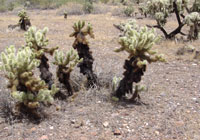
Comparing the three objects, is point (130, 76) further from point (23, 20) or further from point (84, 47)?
point (23, 20)

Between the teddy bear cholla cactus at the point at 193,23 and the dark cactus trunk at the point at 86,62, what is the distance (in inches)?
228

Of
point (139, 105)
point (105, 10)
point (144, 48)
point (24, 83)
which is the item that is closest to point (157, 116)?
point (139, 105)

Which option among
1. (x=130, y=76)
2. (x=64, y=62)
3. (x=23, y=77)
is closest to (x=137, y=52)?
(x=130, y=76)

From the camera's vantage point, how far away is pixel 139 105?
389 cm

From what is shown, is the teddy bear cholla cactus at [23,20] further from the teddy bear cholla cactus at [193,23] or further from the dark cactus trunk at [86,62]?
the dark cactus trunk at [86,62]

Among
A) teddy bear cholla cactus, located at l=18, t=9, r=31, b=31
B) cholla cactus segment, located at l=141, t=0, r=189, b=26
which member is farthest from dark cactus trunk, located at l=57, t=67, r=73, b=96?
teddy bear cholla cactus, located at l=18, t=9, r=31, b=31

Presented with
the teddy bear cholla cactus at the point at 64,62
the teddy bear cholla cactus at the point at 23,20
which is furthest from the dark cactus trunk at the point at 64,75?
the teddy bear cholla cactus at the point at 23,20

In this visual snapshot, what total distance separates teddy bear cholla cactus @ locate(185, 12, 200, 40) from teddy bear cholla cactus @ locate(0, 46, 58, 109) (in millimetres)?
7026

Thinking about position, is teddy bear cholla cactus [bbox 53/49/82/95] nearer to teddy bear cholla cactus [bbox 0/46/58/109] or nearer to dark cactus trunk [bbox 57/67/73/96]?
dark cactus trunk [bbox 57/67/73/96]

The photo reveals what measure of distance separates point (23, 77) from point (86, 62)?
1405mm

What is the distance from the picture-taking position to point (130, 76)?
3.81 metres

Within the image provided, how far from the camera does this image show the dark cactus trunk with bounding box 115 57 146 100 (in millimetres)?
3697

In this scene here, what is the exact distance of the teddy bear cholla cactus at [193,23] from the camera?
8555mm

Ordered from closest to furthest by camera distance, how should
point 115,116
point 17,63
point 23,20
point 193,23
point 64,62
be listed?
point 17,63, point 115,116, point 64,62, point 193,23, point 23,20
